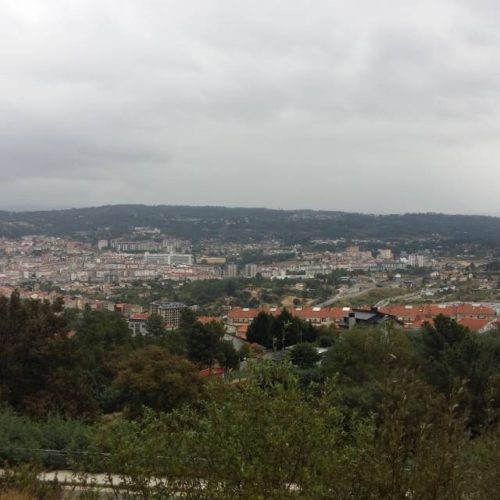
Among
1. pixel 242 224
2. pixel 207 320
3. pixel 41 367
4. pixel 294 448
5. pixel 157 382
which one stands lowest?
pixel 207 320

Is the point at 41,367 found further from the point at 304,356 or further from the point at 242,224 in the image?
the point at 242,224

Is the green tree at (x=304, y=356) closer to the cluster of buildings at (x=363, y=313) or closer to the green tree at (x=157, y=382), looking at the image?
the green tree at (x=157, y=382)

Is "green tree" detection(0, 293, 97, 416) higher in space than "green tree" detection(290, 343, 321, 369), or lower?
higher

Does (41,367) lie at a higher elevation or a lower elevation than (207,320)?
higher

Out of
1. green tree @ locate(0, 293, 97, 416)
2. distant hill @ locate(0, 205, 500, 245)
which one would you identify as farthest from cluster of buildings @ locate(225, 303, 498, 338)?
distant hill @ locate(0, 205, 500, 245)

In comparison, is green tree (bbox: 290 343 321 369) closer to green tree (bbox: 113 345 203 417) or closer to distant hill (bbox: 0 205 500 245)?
green tree (bbox: 113 345 203 417)

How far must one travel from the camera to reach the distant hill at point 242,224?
15075 cm

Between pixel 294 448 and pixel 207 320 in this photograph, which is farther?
pixel 207 320

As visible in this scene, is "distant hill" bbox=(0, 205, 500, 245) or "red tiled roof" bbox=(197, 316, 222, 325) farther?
"distant hill" bbox=(0, 205, 500, 245)

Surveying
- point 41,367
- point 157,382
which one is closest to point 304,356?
point 157,382

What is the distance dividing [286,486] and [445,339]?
13676mm

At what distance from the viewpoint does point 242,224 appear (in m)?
163

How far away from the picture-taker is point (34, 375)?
12891mm

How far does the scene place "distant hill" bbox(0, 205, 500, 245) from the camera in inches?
5935
